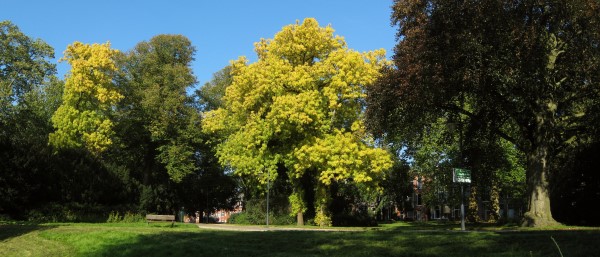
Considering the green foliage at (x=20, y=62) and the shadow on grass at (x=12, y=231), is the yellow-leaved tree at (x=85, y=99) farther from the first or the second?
the shadow on grass at (x=12, y=231)

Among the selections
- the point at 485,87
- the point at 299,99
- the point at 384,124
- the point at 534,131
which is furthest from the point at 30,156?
the point at 534,131

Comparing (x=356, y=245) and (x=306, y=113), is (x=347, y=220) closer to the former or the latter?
(x=306, y=113)

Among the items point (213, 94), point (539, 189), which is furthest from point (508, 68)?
point (213, 94)

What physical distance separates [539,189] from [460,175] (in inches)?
132

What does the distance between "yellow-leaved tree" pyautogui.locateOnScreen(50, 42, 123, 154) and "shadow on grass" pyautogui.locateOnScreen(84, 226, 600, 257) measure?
84.0 ft

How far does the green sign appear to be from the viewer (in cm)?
2307

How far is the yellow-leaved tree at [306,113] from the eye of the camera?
31.9 metres

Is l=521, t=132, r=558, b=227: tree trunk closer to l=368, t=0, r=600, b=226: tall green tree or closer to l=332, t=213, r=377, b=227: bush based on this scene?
l=368, t=0, r=600, b=226: tall green tree

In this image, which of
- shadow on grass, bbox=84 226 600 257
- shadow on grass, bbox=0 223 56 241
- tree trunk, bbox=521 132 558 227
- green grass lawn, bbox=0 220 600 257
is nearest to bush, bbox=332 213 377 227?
tree trunk, bbox=521 132 558 227

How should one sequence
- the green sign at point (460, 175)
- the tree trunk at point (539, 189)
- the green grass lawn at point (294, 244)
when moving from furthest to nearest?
1. the green sign at point (460, 175)
2. the tree trunk at point (539, 189)
3. the green grass lawn at point (294, 244)

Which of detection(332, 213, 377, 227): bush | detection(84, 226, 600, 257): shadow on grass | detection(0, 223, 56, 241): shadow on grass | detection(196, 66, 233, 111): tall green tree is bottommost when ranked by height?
detection(332, 213, 377, 227): bush

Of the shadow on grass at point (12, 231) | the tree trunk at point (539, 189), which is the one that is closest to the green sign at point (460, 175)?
the tree trunk at point (539, 189)

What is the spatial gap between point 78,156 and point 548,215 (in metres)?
27.9

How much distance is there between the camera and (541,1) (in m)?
19.0
